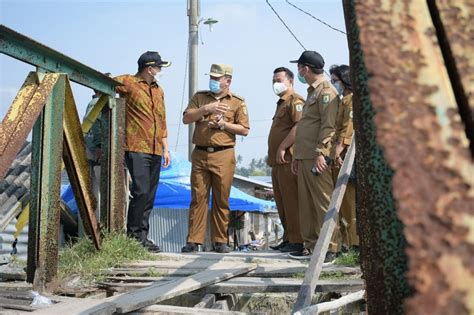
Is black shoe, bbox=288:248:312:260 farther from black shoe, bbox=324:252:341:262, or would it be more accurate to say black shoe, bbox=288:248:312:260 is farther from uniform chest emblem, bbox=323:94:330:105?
uniform chest emblem, bbox=323:94:330:105

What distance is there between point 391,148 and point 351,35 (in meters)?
0.22

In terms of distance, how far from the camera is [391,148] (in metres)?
0.84

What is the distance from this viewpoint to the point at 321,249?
278 centimetres

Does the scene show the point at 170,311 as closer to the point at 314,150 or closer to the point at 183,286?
the point at 183,286

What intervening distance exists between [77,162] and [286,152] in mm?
2495

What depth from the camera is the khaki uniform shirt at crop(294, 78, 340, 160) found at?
4852mm

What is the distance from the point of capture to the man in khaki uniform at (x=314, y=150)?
4832 mm

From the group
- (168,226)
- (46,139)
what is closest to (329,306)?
(46,139)

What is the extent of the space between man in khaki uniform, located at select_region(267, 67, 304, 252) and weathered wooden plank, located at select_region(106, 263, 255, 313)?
5.23 feet

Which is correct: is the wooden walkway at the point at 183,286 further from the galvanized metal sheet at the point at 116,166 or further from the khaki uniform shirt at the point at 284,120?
the khaki uniform shirt at the point at 284,120

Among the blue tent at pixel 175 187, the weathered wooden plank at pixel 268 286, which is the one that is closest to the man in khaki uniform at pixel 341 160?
the weathered wooden plank at pixel 268 286

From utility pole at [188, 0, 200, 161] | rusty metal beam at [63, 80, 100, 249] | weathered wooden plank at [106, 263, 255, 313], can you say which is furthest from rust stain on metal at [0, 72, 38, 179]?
utility pole at [188, 0, 200, 161]

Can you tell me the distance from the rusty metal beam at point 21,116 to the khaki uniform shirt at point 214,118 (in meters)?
2.36

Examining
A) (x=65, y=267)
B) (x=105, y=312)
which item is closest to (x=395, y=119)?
(x=105, y=312)
